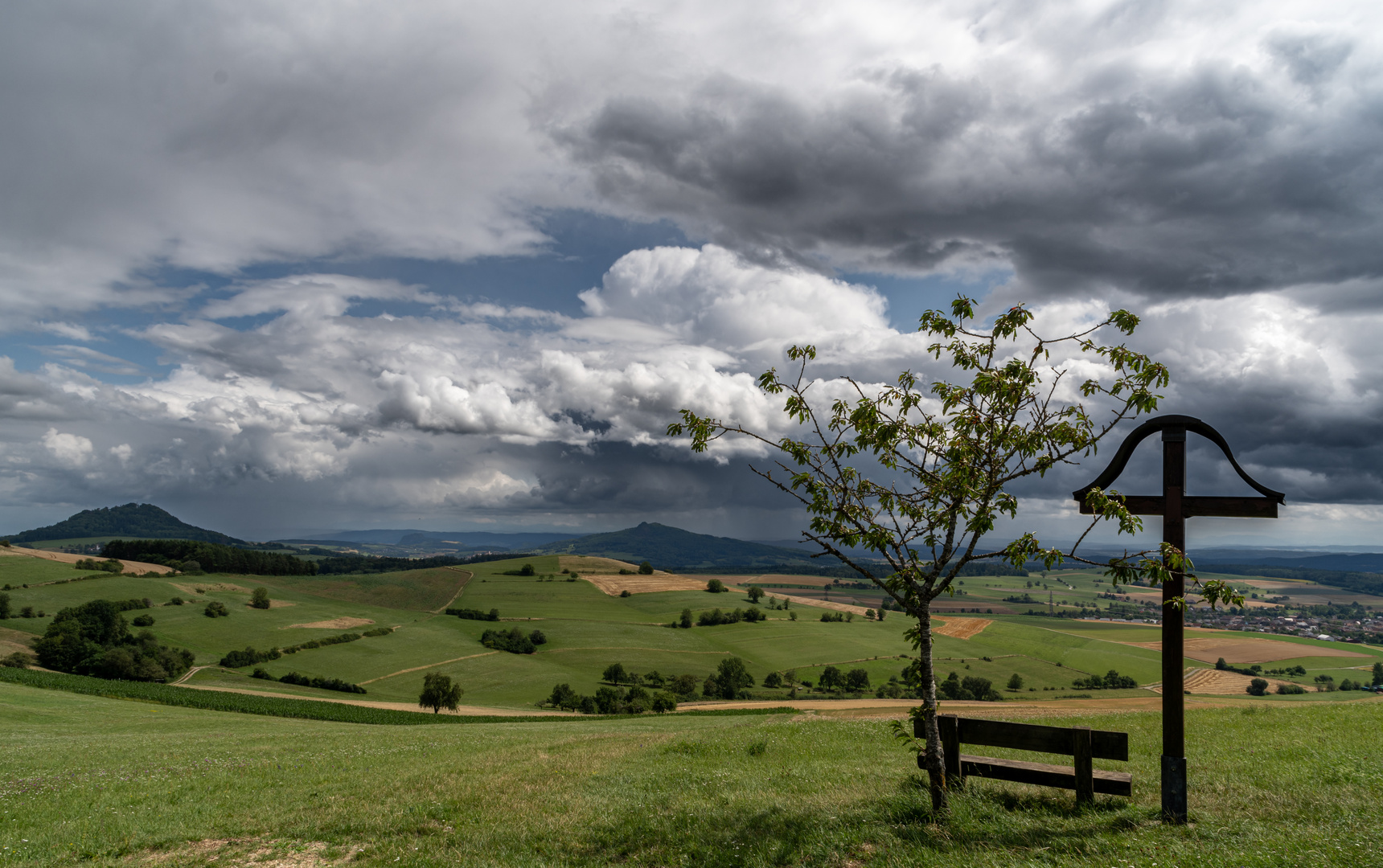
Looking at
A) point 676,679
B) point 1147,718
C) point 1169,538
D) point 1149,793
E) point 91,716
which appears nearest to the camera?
point 1169,538

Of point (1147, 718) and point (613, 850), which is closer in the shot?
point (613, 850)

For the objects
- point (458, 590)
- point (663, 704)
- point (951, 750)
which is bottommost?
point (458, 590)

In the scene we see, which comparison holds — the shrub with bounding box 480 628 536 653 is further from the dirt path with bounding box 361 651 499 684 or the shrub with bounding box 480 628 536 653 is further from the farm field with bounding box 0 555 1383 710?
the dirt path with bounding box 361 651 499 684

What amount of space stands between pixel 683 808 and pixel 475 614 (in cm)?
13000

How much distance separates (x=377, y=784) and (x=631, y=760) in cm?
604

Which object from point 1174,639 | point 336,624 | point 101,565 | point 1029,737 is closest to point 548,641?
point 336,624

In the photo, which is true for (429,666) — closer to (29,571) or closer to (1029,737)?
(29,571)

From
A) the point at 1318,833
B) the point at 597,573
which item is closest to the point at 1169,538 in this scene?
the point at 1318,833

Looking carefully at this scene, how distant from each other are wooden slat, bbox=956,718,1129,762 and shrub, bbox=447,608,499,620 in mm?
128604

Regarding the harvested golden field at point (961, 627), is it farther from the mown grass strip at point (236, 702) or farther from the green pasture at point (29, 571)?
the green pasture at point (29, 571)

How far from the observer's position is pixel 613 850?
9.94 metres

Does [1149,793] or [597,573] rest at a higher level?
[1149,793]

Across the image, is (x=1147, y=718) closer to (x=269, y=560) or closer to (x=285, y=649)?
(x=285, y=649)

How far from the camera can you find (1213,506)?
9.88 meters
